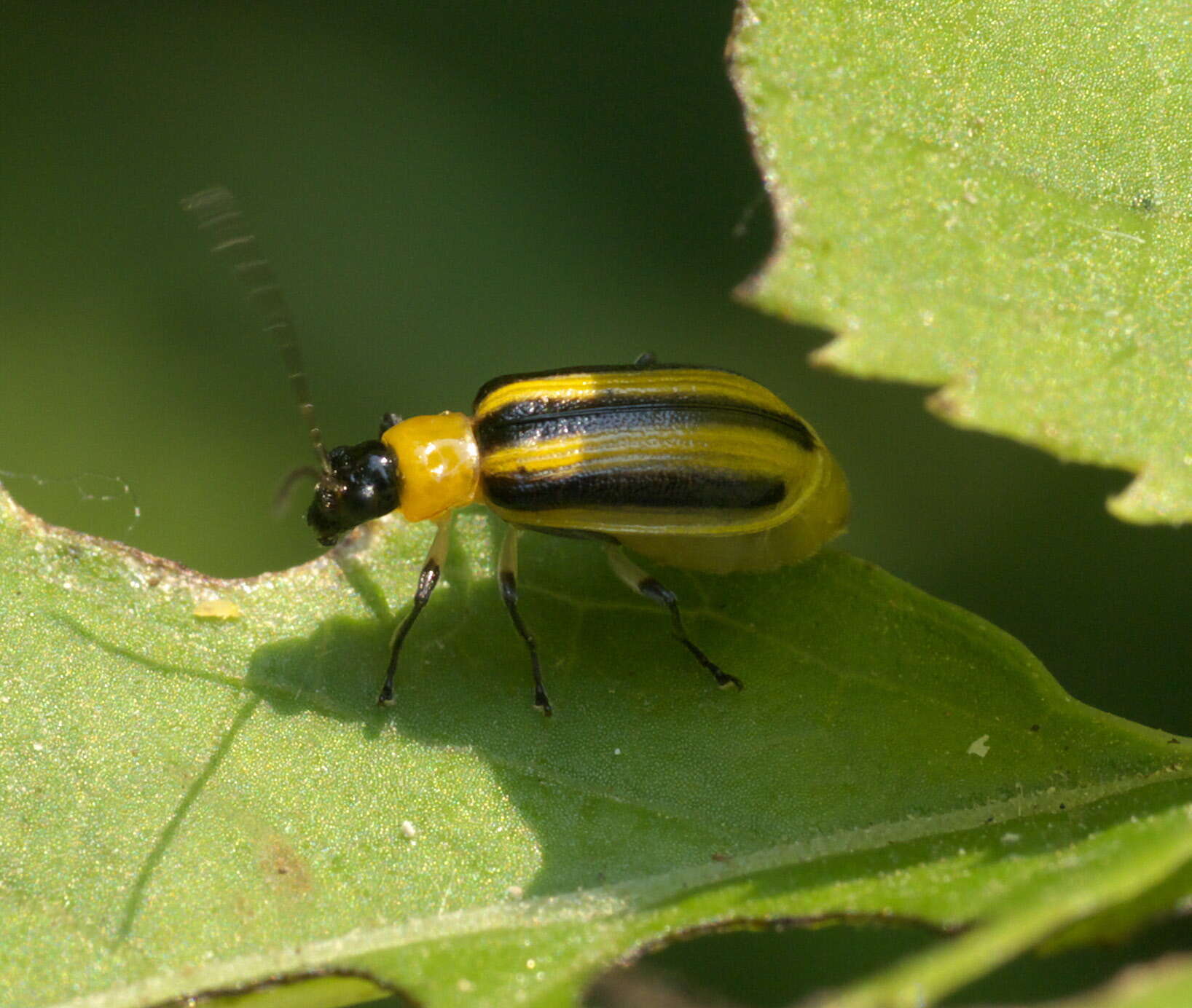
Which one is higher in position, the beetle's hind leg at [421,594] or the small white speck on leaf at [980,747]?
the small white speck on leaf at [980,747]

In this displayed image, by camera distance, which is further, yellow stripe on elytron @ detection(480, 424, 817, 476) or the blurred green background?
the blurred green background

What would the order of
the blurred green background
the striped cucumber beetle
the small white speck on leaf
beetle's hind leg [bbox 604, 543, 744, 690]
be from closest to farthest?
the small white speck on leaf → beetle's hind leg [bbox 604, 543, 744, 690] → the striped cucumber beetle → the blurred green background

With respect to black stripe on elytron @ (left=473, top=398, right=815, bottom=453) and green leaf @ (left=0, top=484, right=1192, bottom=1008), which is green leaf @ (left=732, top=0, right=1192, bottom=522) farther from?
black stripe on elytron @ (left=473, top=398, right=815, bottom=453)

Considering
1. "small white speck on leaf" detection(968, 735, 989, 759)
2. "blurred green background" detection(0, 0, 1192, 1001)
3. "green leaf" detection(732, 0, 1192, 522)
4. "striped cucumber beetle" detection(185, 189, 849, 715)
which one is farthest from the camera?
"blurred green background" detection(0, 0, 1192, 1001)

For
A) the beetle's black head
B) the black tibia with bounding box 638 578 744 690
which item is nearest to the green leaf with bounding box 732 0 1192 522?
the black tibia with bounding box 638 578 744 690

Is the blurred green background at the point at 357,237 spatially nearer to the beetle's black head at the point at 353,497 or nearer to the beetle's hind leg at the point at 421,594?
the beetle's black head at the point at 353,497

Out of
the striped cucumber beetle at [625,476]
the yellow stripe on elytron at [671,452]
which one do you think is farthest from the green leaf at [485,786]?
the yellow stripe on elytron at [671,452]

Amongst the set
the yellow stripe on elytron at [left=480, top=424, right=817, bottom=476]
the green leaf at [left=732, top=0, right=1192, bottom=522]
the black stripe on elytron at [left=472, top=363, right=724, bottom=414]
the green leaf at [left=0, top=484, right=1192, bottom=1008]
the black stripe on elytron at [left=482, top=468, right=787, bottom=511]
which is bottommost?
the green leaf at [left=0, top=484, right=1192, bottom=1008]
